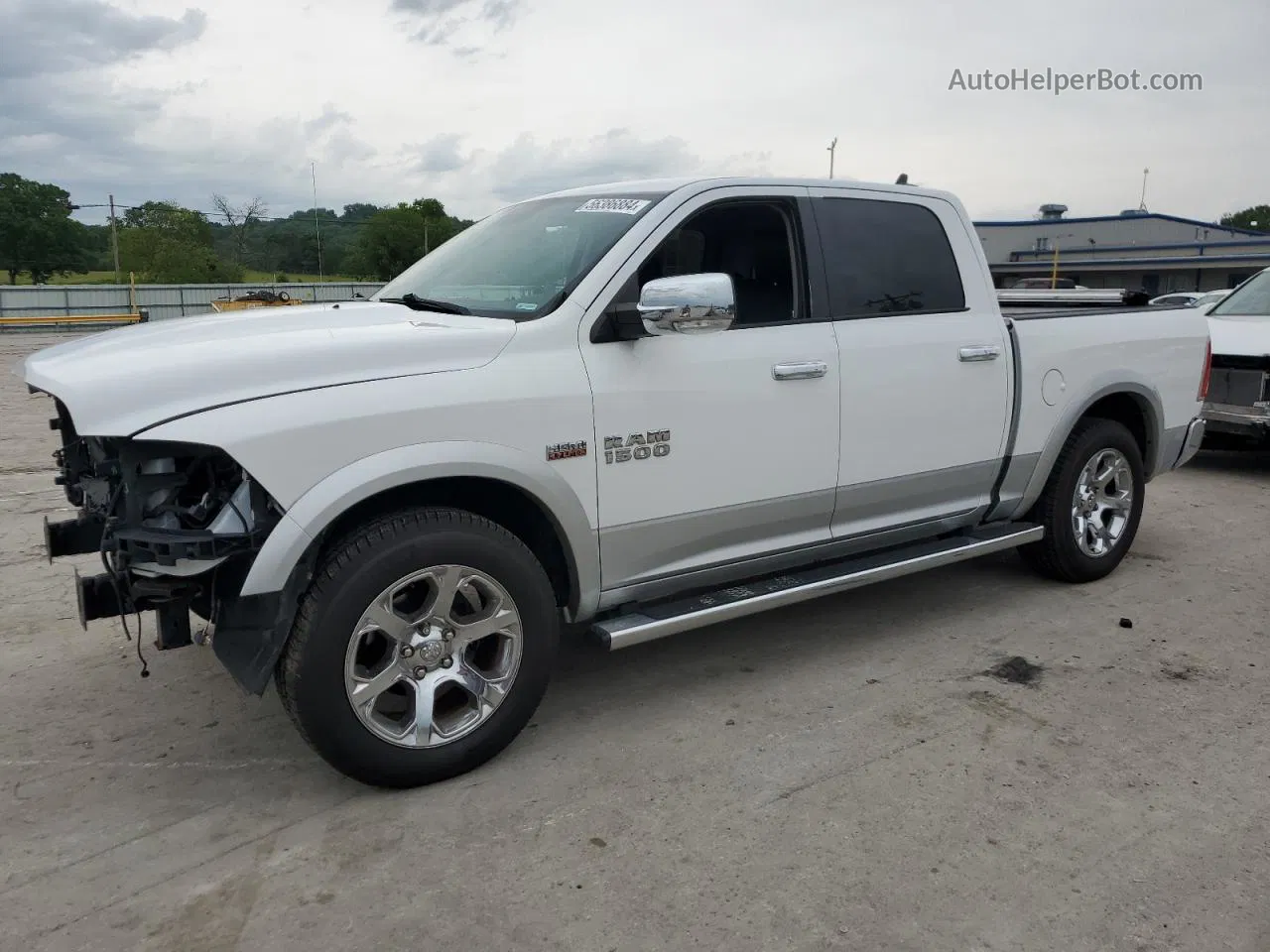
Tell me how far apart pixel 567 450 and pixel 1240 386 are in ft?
22.7

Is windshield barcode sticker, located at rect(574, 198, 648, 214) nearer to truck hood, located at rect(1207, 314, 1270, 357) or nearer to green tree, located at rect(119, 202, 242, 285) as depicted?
truck hood, located at rect(1207, 314, 1270, 357)

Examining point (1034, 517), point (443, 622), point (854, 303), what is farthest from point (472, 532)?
point (1034, 517)

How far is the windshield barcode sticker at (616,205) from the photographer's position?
3.93 metres

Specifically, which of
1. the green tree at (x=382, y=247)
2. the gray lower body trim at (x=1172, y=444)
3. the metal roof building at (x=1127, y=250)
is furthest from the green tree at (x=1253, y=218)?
the gray lower body trim at (x=1172, y=444)

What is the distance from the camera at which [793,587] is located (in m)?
4.11

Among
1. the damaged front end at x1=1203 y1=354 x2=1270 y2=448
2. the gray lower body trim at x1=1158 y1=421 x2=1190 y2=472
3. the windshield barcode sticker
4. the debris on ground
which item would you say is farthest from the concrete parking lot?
the damaged front end at x1=1203 y1=354 x2=1270 y2=448

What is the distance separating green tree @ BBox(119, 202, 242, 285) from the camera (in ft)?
202

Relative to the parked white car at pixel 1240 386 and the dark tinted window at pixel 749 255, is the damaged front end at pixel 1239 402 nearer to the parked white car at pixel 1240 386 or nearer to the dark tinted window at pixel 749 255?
the parked white car at pixel 1240 386

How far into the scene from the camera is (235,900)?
2.79 m

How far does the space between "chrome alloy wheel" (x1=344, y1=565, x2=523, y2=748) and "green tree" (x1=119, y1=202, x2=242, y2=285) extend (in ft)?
200

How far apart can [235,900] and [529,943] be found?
33.0 inches

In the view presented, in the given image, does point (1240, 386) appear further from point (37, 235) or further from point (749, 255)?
point (37, 235)

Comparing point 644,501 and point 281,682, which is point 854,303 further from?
point 281,682

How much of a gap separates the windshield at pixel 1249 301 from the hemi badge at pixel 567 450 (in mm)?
7781
